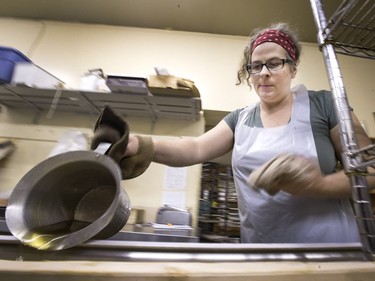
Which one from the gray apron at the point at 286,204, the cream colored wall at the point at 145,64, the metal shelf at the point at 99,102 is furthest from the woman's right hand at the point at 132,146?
the cream colored wall at the point at 145,64

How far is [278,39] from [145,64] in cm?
138

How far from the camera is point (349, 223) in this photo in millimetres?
585

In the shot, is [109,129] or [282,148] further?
[282,148]

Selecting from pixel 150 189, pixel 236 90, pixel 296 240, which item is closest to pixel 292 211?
pixel 296 240

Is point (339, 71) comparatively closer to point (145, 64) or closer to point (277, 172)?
point (277, 172)

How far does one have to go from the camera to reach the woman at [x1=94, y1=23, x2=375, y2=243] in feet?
1.90

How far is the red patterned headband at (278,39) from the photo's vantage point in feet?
2.43

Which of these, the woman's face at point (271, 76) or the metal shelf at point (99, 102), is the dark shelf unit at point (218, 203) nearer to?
the metal shelf at point (99, 102)

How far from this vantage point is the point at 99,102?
1701 millimetres

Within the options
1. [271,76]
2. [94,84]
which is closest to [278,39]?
[271,76]

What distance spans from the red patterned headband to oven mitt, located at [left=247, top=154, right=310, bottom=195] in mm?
463

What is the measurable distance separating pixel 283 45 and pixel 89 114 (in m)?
1.52

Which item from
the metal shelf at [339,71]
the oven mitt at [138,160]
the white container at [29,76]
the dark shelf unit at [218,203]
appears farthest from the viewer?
the dark shelf unit at [218,203]

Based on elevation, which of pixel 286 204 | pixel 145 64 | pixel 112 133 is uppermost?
pixel 145 64
